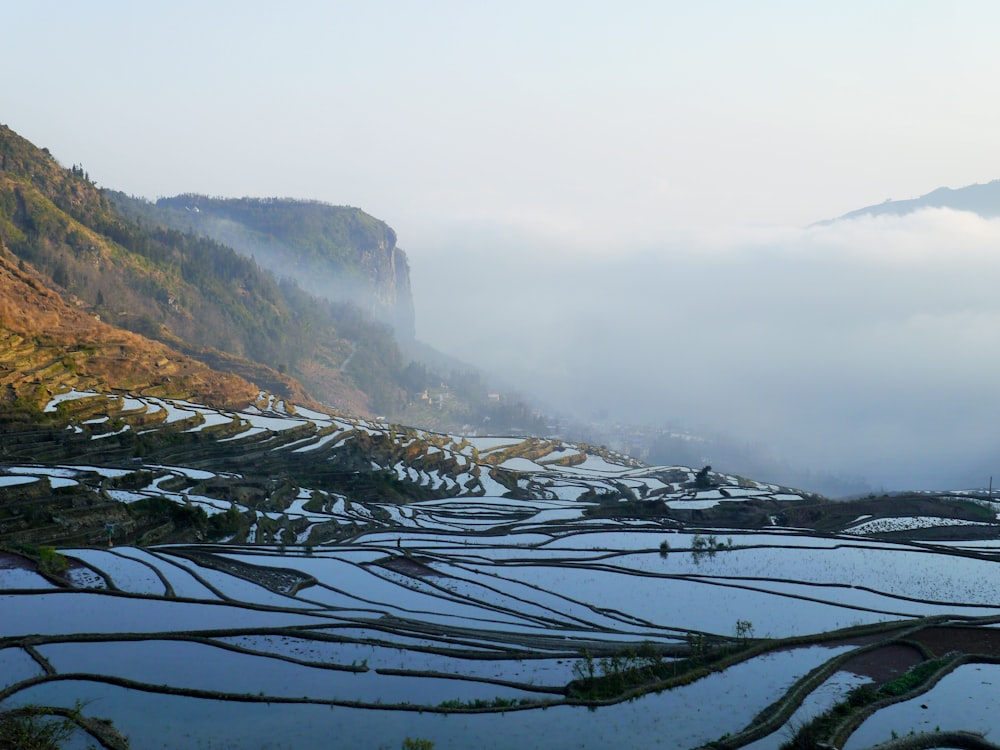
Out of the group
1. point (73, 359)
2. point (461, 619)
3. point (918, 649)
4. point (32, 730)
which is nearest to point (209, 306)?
point (73, 359)

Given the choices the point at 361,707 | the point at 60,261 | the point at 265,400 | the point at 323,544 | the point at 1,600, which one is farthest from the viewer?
the point at 60,261

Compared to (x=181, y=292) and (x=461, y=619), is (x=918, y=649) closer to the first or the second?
(x=461, y=619)

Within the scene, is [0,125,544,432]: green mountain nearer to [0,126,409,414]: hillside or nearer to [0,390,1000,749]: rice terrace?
[0,126,409,414]: hillside

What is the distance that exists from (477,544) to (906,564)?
13.4 meters

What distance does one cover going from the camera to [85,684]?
39.3ft

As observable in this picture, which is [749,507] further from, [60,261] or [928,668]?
[60,261]

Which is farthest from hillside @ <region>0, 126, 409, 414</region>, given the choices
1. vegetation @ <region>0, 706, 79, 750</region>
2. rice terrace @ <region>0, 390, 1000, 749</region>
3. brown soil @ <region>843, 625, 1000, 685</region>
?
brown soil @ <region>843, 625, 1000, 685</region>

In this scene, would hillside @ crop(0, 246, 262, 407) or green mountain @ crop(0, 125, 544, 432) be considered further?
green mountain @ crop(0, 125, 544, 432)

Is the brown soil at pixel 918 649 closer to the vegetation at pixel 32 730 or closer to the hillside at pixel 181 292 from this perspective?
the vegetation at pixel 32 730

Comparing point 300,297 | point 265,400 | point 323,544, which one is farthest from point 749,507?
point 300,297

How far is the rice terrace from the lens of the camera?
37.4ft

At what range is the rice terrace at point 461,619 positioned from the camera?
37.4 ft

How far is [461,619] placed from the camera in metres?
18.0

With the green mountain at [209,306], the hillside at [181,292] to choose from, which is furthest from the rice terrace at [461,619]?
the hillside at [181,292]
